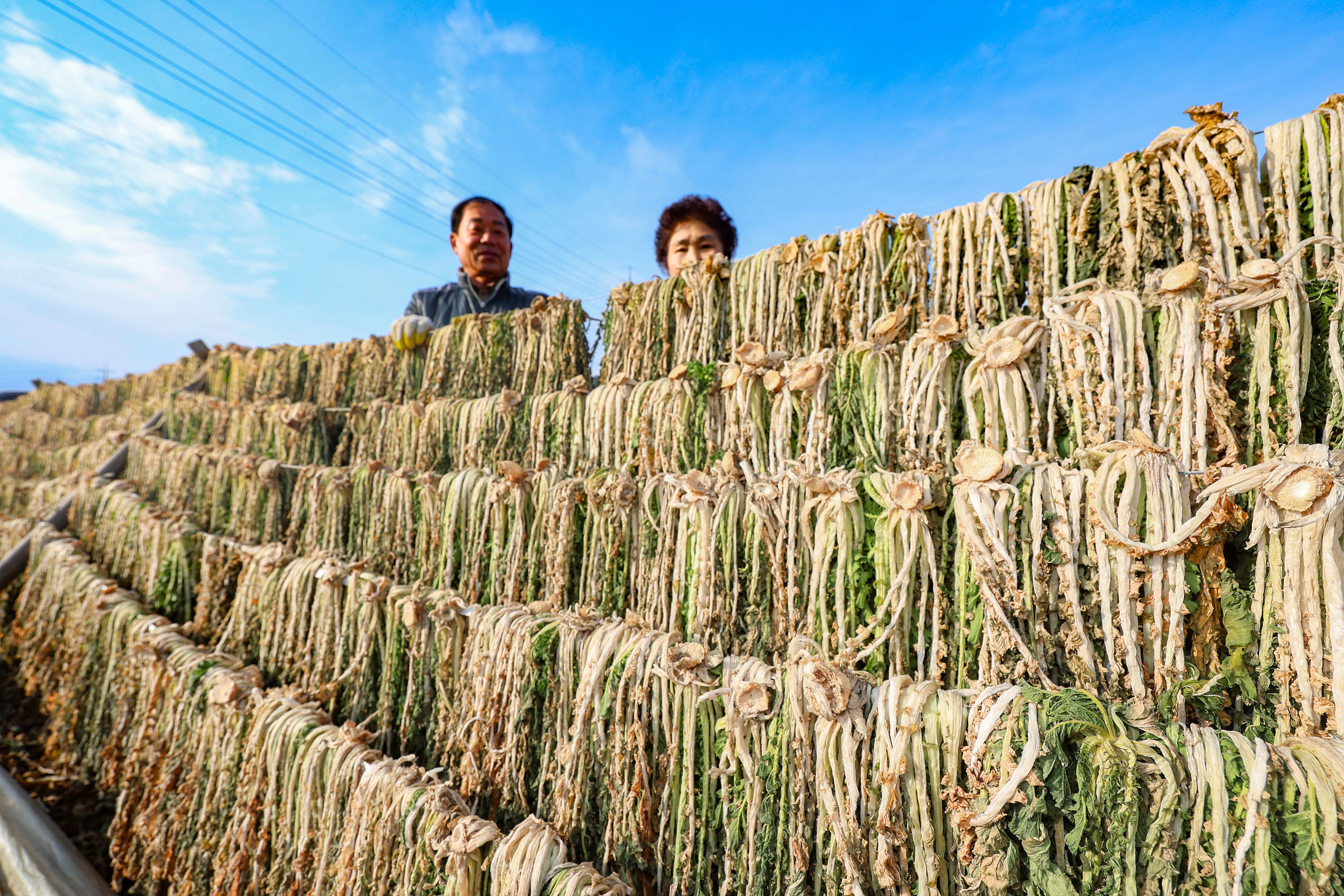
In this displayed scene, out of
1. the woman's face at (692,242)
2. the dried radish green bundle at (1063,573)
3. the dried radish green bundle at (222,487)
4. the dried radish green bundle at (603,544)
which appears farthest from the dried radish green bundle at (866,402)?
the dried radish green bundle at (222,487)

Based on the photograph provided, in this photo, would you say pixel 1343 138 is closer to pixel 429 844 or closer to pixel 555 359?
pixel 555 359

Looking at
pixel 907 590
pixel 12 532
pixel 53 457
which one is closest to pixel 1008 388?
pixel 907 590

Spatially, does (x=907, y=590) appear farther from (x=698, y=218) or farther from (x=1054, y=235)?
(x=698, y=218)

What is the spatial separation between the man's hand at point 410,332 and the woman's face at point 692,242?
5.14ft

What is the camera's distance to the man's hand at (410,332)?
346 cm

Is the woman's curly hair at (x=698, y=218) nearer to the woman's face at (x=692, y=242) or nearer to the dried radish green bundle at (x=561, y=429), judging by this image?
the woman's face at (x=692, y=242)

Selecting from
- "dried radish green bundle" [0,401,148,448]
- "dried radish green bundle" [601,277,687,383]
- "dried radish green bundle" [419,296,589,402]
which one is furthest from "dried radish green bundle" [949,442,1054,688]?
"dried radish green bundle" [0,401,148,448]

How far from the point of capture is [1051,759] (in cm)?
108

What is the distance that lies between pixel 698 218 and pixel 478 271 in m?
1.60

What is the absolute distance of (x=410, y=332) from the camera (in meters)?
3.45

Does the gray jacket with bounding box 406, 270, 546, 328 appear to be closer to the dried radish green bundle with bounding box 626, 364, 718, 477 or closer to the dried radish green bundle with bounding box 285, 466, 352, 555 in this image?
the dried radish green bundle with bounding box 285, 466, 352, 555

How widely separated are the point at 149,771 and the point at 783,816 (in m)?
3.32

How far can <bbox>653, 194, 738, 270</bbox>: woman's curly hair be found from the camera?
11.7 ft

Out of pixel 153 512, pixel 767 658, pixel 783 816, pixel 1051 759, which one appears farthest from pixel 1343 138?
pixel 153 512
